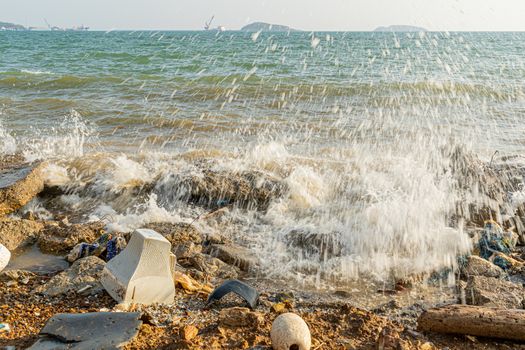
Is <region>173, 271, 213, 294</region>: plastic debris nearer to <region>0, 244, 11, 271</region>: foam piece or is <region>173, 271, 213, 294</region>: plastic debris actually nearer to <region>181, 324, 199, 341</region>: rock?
<region>181, 324, 199, 341</region>: rock

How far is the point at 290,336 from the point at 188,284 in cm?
120

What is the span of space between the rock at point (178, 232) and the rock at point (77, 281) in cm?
85

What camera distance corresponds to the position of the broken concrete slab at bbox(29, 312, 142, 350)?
8.16 feet

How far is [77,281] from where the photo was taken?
3.41m

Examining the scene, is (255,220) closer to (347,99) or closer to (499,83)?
(347,99)

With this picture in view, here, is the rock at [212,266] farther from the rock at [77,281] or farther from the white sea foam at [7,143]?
the white sea foam at [7,143]

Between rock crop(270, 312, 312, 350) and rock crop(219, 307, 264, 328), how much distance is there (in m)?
0.36

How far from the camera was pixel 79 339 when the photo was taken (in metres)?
2.52

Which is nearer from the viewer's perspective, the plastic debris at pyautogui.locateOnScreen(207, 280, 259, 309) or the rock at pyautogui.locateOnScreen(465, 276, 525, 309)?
the plastic debris at pyautogui.locateOnScreen(207, 280, 259, 309)

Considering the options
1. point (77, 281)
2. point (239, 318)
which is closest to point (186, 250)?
point (77, 281)

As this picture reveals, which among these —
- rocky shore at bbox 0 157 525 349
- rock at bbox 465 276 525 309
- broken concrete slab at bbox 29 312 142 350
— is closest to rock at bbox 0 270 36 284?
rocky shore at bbox 0 157 525 349

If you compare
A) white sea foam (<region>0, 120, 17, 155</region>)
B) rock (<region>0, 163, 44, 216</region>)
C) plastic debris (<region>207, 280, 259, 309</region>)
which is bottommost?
plastic debris (<region>207, 280, 259, 309</region>)

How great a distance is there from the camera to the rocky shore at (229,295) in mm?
2811

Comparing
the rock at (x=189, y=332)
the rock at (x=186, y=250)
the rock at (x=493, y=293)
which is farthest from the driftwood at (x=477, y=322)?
the rock at (x=186, y=250)
